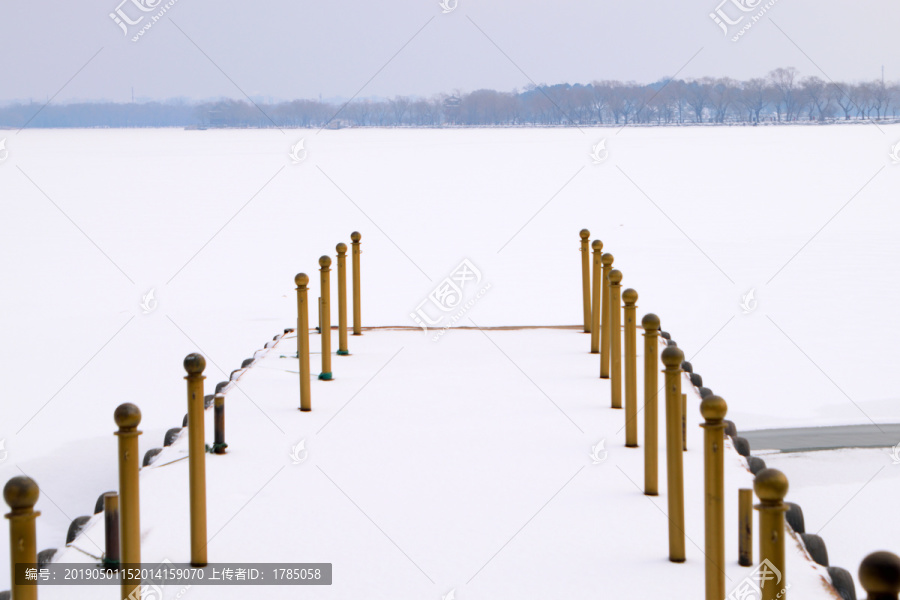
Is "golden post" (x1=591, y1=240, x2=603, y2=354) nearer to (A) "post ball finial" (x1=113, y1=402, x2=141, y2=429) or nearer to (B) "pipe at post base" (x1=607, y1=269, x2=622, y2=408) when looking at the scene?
(B) "pipe at post base" (x1=607, y1=269, x2=622, y2=408)

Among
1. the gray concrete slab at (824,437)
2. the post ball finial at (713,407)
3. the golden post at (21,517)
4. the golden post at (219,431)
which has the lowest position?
the gray concrete slab at (824,437)

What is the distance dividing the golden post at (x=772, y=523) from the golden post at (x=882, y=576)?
63 centimetres

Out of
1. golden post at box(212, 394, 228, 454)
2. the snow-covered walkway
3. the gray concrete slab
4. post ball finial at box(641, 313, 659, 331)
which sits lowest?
the gray concrete slab

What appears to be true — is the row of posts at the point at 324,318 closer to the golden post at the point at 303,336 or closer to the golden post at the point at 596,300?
the golden post at the point at 303,336

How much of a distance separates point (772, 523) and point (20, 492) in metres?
1.93

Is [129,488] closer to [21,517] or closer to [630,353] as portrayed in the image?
[21,517]

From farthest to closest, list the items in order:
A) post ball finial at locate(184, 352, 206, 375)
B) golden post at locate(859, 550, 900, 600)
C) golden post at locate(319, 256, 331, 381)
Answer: golden post at locate(319, 256, 331, 381)
post ball finial at locate(184, 352, 206, 375)
golden post at locate(859, 550, 900, 600)

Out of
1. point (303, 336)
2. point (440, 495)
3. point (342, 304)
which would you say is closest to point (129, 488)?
point (440, 495)

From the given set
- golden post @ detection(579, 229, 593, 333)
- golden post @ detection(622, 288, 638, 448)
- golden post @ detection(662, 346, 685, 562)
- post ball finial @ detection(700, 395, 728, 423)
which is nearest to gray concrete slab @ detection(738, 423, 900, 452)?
golden post @ detection(579, 229, 593, 333)

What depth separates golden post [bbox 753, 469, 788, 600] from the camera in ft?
8.63

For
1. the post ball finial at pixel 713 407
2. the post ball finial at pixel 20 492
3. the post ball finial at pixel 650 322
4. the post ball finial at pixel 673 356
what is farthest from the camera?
the post ball finial at pixel 650 322

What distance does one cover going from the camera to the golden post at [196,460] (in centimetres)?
393

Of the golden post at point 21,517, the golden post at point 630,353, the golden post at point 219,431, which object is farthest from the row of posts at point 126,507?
the golden post at point 630,353

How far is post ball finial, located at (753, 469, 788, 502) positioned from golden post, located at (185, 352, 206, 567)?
211 centimetres
